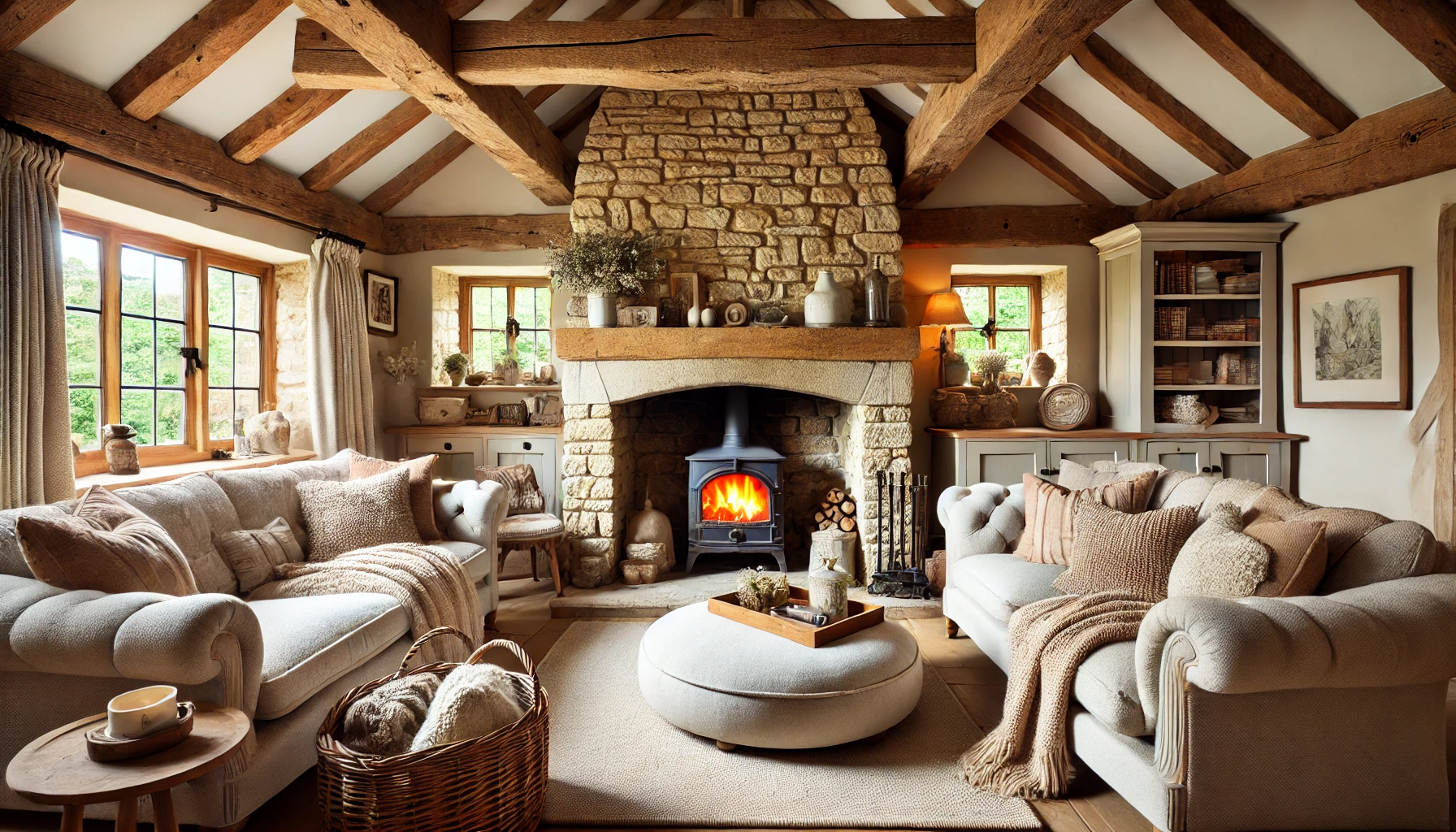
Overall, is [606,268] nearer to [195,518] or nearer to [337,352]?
[337,352]

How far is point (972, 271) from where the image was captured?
5.52 meters

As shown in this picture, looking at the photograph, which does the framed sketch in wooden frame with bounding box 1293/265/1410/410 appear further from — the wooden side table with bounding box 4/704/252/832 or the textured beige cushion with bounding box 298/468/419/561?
the wooden side table with bounding box 4/704/252/832

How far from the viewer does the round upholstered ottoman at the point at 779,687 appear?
91.4 inches

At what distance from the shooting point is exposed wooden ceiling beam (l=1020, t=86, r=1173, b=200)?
4.64 m

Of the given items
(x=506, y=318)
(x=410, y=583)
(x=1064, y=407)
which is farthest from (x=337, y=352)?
(x=1064, y=407)

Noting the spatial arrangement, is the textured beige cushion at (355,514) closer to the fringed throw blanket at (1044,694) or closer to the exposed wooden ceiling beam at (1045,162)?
the fringed throw blanket at (1044,694)

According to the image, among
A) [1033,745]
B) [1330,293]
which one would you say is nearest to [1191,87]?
[1330,293]

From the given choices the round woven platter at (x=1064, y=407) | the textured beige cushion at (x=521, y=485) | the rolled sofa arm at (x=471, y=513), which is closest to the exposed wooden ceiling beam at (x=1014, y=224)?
the round woven platter at (x=1064, y=407)

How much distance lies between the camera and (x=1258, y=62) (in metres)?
3.60

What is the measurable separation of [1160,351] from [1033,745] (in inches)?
143

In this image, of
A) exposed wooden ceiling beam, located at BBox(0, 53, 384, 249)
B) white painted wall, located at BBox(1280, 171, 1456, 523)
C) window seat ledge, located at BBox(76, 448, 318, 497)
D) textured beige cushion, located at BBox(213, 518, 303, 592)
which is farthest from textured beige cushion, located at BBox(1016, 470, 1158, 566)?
exposed wooden ceiling beam, located at BBox(0, 53, 384, 249)

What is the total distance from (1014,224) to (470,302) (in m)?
3.87

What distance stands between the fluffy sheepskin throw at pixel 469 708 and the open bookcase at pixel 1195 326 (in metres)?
4.24

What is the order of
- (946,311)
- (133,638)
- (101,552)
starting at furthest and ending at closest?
(946,311)
(101,552)
(133,638)
